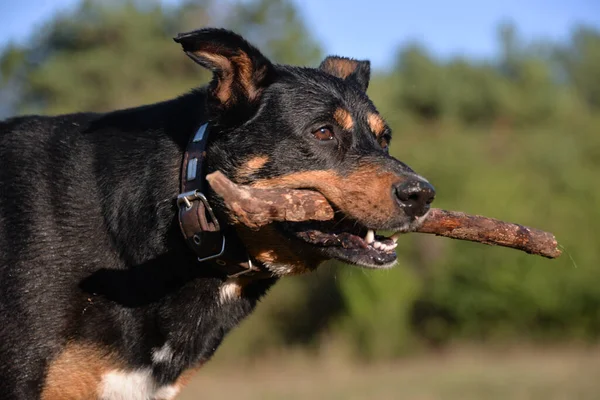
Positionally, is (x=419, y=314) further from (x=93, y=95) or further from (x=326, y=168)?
(x=326, y=168)

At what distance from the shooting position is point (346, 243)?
472 cm

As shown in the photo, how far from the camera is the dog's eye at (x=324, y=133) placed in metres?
4.90

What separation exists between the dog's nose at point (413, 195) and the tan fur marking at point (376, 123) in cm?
76

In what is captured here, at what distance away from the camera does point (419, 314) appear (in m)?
27.7

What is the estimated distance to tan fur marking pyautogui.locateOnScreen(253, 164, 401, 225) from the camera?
4.58 meters

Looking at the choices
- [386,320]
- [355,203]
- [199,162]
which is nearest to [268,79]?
[199,162]

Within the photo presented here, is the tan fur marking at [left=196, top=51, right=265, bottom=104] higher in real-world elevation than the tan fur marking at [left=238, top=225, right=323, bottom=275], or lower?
higher

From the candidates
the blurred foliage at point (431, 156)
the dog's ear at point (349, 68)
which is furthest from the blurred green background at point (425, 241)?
the dog's ear at point (349, 68)

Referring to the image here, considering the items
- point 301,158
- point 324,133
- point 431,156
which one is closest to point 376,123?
point 324,133

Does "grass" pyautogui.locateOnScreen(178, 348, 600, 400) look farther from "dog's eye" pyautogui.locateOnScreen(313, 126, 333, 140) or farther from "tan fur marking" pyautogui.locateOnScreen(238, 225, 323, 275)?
"dog's eye" pyautogui.locateOnScreen(313, 126, 333, 140)

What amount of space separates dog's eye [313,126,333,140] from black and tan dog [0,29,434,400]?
0.04ft

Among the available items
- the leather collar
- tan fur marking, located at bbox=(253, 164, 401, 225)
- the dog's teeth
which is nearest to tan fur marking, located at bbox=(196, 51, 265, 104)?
the leather collar

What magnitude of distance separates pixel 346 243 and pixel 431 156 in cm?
2705

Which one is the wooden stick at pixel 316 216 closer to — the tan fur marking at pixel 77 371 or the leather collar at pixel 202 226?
the leather collar at pixel 202 226
